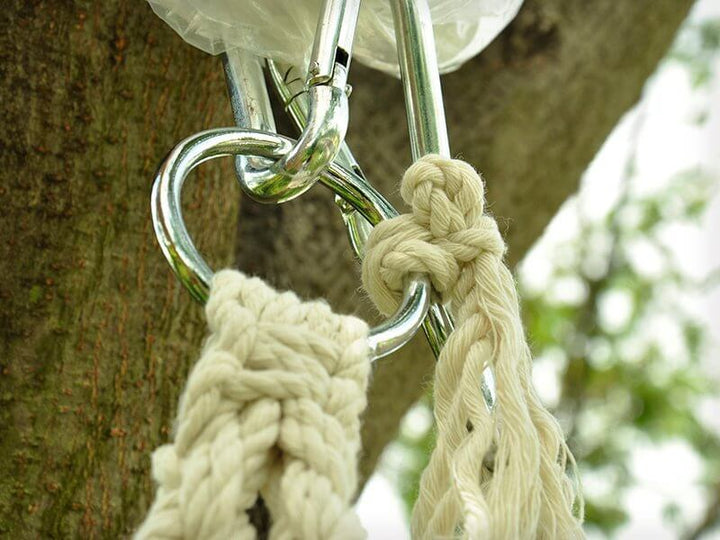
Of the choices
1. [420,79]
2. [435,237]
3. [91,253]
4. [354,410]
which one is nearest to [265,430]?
[354,410]

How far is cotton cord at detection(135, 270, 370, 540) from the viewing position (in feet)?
1.06

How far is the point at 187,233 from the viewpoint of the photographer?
407 mm

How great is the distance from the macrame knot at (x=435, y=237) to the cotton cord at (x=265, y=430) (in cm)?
8

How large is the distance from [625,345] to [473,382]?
83.3 inches

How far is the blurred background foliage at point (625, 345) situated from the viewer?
89.8 inches

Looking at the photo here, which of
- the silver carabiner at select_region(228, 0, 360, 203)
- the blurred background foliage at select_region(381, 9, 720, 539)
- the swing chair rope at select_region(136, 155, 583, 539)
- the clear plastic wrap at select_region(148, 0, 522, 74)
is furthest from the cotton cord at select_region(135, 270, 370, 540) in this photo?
the blurred background foliage at select_region(381, 9, 720, 539)

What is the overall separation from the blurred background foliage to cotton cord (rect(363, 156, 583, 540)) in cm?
181

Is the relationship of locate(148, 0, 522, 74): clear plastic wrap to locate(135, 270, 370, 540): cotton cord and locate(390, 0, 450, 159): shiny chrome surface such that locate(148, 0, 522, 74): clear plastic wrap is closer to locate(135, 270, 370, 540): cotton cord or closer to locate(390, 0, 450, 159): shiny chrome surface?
locate(390, 0, 450, 159): shiny chrome surface

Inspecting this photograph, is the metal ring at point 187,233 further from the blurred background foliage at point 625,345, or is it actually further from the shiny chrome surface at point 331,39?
the blurred background foliage at point 625,345

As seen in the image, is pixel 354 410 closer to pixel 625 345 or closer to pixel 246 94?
pixel 246 94

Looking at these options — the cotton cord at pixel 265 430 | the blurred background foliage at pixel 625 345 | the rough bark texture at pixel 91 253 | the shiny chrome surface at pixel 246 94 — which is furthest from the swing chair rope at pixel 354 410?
the blurred background foliage at pixel 625 345

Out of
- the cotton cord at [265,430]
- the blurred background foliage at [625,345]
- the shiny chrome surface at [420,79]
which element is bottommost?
the cotton cord at [265,430]

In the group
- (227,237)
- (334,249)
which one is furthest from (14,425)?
(334,249)

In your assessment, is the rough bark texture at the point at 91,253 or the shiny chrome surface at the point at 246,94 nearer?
the shiny chrome surface at the point at 246,94
